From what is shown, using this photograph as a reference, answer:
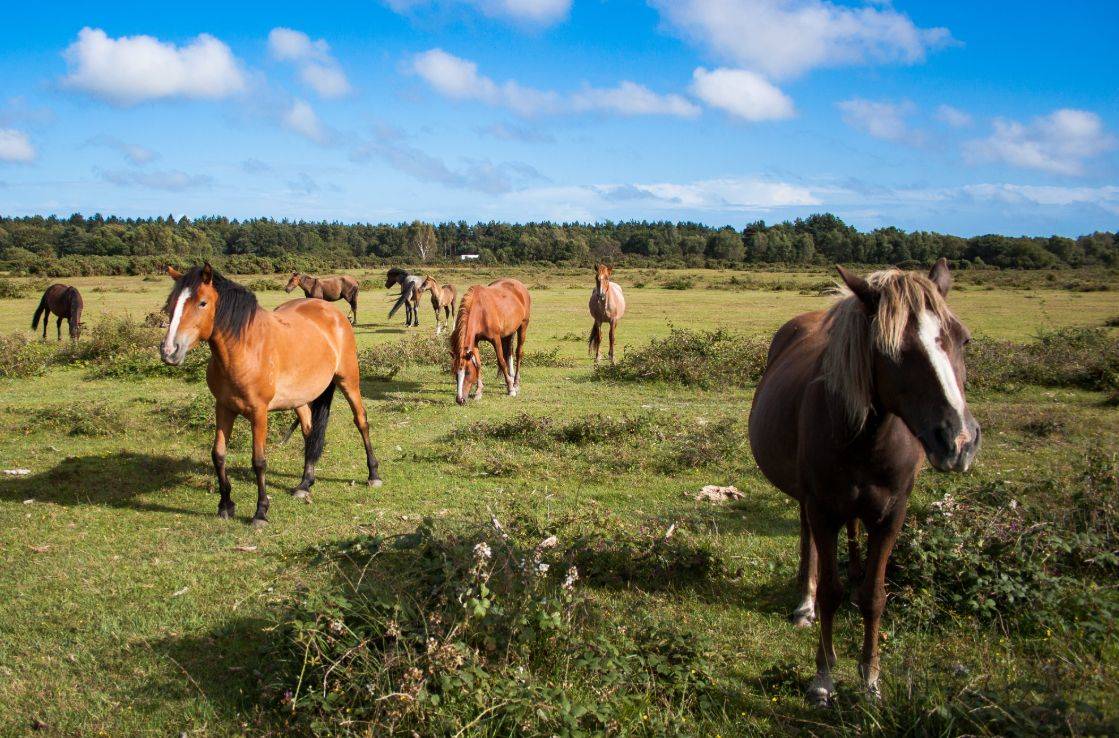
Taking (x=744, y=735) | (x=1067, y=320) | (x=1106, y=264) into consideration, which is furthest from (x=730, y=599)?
(x=1106, y=264)

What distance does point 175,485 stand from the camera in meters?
7.60

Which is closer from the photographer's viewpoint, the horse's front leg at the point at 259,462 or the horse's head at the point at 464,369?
the horse's front leg at the point at 259,462

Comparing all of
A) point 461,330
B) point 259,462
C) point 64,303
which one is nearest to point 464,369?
point 461,330

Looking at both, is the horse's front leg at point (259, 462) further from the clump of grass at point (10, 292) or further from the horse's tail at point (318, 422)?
the clump of grass at point (10, 292)

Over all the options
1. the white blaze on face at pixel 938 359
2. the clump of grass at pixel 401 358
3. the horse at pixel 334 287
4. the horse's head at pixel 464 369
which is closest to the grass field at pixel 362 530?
the horse's head at pixel 464 369

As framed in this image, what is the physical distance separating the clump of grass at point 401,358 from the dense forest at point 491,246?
125 ft

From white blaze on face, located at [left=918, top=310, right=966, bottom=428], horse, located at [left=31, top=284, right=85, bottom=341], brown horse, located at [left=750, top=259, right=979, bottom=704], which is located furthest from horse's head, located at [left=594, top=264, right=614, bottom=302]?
horse, located at [left=31, top=284, right=85, bottom=341]

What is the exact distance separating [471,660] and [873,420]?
219 cm

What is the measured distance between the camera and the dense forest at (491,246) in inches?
2618

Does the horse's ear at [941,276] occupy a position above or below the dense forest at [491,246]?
below

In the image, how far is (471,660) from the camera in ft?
10.4

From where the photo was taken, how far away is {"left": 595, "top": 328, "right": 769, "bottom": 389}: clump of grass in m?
13.3

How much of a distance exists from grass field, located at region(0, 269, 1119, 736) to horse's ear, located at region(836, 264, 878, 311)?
5.42 feet

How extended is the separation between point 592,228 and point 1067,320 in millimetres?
125359
